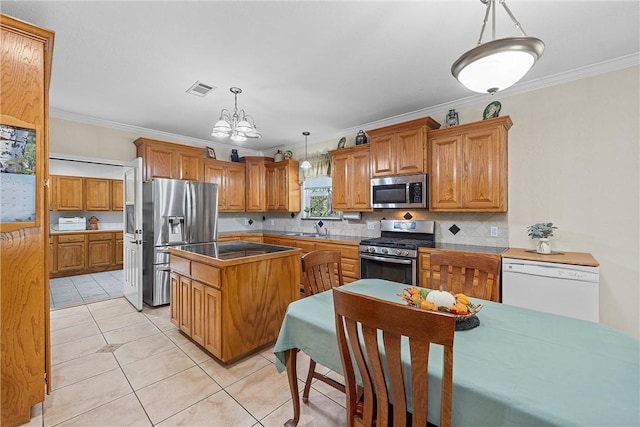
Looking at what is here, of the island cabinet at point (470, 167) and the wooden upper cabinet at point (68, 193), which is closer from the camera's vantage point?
the island cabinet at point (470, 167)

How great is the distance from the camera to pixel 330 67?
2596mm

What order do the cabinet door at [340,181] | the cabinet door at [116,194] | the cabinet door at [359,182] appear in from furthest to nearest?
the cabinet door at [116,194]
the cabinet door at [340,181]
the cabinet door at [359,182]

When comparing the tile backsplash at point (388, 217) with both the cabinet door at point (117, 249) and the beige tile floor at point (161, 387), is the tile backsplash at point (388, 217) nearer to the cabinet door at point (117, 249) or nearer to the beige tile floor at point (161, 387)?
the beige tile floor at point (161, 387)

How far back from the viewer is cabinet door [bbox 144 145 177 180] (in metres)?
4.10

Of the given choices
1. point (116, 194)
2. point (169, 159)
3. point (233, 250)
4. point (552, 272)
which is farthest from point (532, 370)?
point (116, 194)

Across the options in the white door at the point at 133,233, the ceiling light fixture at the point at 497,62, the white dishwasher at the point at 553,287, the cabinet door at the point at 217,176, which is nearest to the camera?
the ceiling light fixture at the point at 497,62

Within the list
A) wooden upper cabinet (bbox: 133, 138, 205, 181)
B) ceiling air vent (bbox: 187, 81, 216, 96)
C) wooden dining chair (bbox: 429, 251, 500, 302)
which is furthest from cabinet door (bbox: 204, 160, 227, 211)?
wooden dining chair (bbox: 429, 251, 500, 302)

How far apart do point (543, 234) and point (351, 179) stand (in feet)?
7.85

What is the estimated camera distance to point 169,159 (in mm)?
4336

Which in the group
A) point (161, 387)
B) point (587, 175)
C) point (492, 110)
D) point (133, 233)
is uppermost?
point (492, 110)

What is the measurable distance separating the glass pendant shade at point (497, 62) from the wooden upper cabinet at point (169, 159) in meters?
4.25

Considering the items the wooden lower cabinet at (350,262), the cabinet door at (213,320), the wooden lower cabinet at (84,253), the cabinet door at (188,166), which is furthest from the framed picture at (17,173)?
the wooden lower cabinet at (84,253)

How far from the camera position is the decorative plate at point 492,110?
314cm

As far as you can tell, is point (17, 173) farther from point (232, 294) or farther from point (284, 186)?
point (284, 186)
